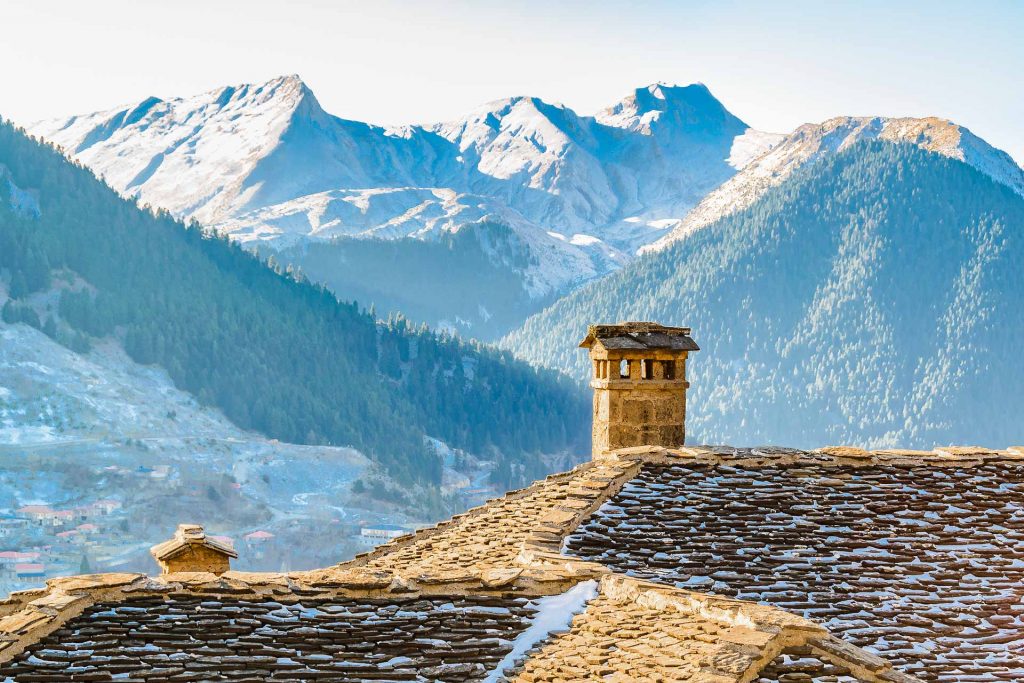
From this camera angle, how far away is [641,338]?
28.8 m

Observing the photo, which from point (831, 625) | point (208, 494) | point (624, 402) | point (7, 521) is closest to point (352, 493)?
point (208, 494)

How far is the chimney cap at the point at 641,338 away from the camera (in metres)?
28.7

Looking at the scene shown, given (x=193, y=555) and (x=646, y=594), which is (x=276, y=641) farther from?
(x=193, y=555)

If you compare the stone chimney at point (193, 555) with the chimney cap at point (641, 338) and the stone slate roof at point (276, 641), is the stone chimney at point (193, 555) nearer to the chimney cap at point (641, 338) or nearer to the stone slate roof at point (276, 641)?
the chimney cap at point (641, 338)

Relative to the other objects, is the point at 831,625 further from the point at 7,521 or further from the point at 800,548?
the point at 7,521

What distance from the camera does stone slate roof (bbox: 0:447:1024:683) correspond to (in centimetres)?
1279

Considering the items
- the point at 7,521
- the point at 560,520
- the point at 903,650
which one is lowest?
the point at 7,521

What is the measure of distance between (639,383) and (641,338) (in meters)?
0.97

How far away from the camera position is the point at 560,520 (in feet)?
61.7

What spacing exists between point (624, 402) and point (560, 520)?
1028 centimetres

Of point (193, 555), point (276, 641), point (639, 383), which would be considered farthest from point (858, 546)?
point (193, 555)

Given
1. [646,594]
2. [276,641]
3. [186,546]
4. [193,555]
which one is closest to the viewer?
[276,641]

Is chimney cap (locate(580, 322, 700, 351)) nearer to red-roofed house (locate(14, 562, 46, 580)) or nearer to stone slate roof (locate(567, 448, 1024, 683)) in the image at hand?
stone slate roof (locate(567, 448, 1024, 683))

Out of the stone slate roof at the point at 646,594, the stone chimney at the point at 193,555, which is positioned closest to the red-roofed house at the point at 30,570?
the stone chimney at the point at 193,555
